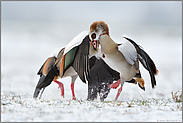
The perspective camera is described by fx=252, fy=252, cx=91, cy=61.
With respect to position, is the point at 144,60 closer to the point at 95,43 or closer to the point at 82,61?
the point at 95,43

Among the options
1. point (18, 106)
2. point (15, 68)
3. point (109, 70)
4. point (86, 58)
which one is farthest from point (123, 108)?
point (15, 68)

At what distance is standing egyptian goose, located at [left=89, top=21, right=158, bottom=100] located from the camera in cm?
553

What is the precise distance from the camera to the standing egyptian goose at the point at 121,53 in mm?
5527

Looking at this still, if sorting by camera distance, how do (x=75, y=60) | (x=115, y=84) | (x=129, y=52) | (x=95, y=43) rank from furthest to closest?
(x=115, y=84), (x=95, y=43), (x=129, y=52), (x=75, y=60)

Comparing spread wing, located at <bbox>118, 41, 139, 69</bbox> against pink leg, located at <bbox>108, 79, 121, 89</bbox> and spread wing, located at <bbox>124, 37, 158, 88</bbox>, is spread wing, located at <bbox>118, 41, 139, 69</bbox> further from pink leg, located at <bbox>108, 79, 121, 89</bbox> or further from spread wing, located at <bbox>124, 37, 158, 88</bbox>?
pink leg, located at <bbox>108, 79, 121, 89</bbox>

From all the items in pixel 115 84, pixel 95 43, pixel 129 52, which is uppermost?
pixel 95 43

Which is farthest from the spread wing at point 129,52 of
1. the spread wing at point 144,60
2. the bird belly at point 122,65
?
the bird belly at point 122,65

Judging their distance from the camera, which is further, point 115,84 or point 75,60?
point 115,84

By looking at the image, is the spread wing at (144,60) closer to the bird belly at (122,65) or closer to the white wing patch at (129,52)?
the white wing patch at (129,52)

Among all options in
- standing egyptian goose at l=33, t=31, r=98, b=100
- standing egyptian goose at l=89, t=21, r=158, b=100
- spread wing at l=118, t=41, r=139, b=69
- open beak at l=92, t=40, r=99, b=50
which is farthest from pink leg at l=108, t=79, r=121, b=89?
open beak at l=92, t=40, r=99, b=50

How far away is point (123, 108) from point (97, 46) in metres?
1.87

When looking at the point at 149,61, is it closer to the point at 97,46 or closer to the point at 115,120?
the point at 97,46

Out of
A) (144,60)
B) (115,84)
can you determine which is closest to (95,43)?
(144,60)

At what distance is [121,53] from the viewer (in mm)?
5742
